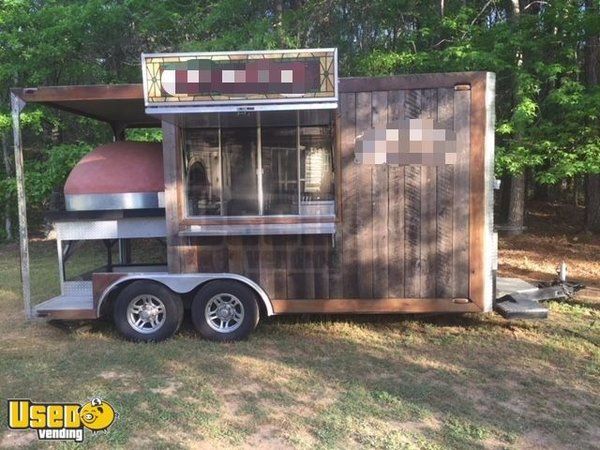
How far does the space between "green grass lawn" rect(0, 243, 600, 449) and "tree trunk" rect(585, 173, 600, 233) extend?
6.13 meters

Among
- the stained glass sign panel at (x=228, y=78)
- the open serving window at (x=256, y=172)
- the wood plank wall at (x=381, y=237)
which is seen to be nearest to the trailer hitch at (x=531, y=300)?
the wood plank wall at (x=381, y=237)

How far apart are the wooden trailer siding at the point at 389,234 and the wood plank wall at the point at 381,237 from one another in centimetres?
1

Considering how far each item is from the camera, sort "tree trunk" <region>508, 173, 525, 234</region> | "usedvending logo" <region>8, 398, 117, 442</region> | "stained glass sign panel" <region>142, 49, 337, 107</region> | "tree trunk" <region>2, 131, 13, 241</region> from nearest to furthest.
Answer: "usedvending logo" <region>8, 398, 117, 442</region> < "stained glass sign panel" <region>142, 49, 337, 107</region> < "tree trunk" <region>508, 173, 525, 234</region> < "tree trunk" <region>2, 131, 13, 241</region>

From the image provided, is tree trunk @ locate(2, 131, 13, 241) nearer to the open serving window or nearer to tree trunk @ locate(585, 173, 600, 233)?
the open serving window

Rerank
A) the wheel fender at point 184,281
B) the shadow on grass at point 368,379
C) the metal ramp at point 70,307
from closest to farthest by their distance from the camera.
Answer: the shadow on grass at point 368,379 < the wheel fender at point 184,281 < the metal ramp at point 70,307

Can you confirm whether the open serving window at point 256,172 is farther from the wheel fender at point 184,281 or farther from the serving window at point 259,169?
the wheel fender at point 184,281

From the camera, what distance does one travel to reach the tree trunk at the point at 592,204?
1236cm

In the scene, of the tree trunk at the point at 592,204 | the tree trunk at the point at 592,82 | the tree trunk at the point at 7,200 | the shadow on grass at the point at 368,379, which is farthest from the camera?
the tree trunk at the point at 7,200

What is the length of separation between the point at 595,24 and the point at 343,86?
5.69 m

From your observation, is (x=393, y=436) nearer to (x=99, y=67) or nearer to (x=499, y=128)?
(x=499, y=128)

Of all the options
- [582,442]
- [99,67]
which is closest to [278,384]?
[582,442]

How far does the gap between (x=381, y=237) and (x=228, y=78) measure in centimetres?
220

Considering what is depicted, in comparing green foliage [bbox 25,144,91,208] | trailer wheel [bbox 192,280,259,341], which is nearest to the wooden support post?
trailer wheel [bbox 192,280,259,341]

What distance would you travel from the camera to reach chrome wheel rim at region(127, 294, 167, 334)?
616 cm
